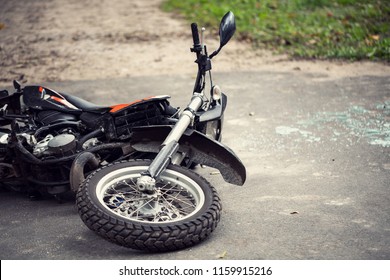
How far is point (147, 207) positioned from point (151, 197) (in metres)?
0.08

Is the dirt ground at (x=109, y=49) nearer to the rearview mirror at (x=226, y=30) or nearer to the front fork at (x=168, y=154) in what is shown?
the rearview mirror at (x=226, y=30)

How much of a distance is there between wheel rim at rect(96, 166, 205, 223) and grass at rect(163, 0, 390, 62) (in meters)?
5.27

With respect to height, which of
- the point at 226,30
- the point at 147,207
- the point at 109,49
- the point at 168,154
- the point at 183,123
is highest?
the point at 226,30

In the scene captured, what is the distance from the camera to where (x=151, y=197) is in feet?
14.0

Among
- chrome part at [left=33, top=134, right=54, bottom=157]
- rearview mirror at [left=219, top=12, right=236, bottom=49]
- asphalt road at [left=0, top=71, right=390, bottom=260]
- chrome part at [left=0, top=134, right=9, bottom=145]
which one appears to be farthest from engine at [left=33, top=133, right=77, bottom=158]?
rearview mirror at [left=219, top=12, right=236, bottom=49]

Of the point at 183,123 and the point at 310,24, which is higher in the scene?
the point at 183,123

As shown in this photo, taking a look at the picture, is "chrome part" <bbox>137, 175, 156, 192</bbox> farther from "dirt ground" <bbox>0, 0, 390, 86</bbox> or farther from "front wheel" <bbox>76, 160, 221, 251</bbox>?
"dirt ground" <bbox>0, 0, 390, 86</bbox>

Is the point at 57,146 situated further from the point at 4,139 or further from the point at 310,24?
the point at 310,24

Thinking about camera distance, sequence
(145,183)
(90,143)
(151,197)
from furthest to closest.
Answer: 1. (90,143)
2. (151,197)
3. (145,183)

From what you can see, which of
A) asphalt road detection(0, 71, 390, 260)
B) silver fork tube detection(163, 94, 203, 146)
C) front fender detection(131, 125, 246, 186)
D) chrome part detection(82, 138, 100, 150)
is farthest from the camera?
chrome part detection(82, 138, 100, 150)

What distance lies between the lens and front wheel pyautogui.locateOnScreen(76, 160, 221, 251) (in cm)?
396

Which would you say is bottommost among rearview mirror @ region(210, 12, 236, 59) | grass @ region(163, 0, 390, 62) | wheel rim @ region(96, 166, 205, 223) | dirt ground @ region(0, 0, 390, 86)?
dirt ground @ region(0, 0, 390, 86)

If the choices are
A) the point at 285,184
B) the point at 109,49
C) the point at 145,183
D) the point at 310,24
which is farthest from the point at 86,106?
the point at 310,24

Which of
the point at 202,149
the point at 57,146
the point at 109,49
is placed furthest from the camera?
the point at 109,49
